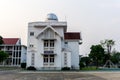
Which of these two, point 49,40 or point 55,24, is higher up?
point 55,24

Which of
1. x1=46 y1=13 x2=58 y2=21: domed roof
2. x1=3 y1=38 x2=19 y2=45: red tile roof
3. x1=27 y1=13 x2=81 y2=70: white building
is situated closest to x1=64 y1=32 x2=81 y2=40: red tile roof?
x1=46 y1=13 x2=58 y2=21: domed roof

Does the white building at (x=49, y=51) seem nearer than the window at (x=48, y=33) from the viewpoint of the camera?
Yes

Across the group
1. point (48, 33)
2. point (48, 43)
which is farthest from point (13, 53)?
point (48, 33)

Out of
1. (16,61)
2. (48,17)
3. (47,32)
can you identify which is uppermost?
(48,17)

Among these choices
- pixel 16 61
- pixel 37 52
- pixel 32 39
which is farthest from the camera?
pixel 16 61

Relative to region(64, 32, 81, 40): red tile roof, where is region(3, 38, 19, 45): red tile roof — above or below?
above

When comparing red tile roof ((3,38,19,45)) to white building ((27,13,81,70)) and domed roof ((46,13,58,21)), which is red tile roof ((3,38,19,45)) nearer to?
domed roof ((46,13,58,21))

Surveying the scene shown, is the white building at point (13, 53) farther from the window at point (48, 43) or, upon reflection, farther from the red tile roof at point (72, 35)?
the window at point (48, 43)

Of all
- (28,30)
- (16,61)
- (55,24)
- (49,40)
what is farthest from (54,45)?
(16,61)

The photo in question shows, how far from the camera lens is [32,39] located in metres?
47.7

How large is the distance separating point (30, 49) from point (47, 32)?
4.63 metres

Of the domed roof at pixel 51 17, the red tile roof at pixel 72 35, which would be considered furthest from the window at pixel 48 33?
the red tile roof at pixel 72 35

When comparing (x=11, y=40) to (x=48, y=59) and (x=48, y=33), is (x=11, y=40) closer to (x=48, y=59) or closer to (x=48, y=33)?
(x=48, y=33)

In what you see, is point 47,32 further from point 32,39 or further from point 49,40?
point 32,39
